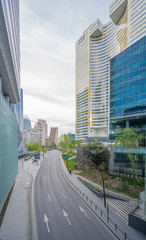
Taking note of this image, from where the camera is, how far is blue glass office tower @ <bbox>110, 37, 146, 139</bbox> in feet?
106

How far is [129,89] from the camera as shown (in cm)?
3494

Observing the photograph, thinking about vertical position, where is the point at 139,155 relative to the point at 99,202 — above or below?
above

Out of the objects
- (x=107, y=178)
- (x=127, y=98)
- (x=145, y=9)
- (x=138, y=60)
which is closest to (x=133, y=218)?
(x=107, y=178)

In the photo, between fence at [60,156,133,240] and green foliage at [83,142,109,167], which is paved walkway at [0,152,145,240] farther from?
green foliage at [83,142,109,167]

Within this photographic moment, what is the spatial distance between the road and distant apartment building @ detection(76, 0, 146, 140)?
65691mm

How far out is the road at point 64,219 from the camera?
10797 millimetres

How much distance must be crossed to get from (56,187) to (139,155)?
58.4 ft

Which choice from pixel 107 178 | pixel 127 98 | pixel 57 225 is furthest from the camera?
pixel 127 98

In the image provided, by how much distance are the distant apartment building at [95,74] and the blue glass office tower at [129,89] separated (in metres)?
44.5

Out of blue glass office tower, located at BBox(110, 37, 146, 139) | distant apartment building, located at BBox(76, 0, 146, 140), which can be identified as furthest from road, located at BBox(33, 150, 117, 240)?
distant apartment building, located at BBox(76, 0, 146, 140)

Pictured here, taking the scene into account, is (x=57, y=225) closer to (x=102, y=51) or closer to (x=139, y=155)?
(x=139, y=155)

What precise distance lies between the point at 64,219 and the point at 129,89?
35595mm

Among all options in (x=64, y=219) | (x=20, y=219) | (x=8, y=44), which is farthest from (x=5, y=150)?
(x=8, y=44)

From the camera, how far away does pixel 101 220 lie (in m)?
12.9
